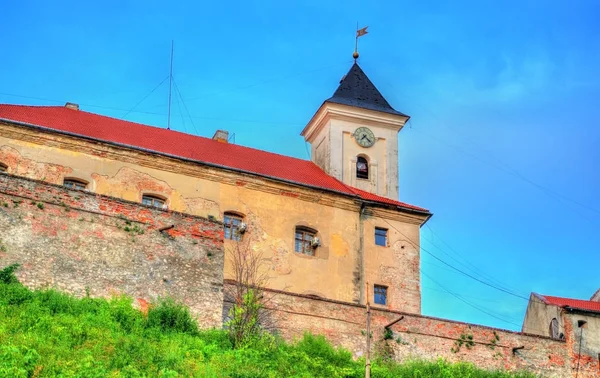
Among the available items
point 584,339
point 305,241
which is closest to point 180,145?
point 305,241

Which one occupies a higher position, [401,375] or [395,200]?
[395,200]

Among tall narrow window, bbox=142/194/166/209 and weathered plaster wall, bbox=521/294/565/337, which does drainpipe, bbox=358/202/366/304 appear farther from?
tall narrow window, bbox=142/194/166/209

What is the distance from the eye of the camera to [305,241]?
40844 mm

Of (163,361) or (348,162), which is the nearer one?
(163,361)

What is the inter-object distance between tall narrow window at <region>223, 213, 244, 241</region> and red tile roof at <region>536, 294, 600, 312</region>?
39.5 ft

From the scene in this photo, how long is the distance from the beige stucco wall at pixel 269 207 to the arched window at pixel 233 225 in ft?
0.75

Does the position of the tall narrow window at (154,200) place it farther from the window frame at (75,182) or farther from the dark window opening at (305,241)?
the dark window opening at (305,241)

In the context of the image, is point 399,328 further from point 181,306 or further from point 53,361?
point 53,361

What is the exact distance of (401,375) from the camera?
31266 mm

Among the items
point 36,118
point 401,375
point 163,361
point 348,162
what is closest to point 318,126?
point 348,162

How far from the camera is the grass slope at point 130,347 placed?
24.8 metres

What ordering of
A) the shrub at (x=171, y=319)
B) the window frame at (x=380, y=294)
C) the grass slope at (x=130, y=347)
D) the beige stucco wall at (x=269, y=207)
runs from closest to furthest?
the grass slope at (x=130, y=347)
the shrub at (x=171, y=319)
the beige stucco wall at (x=269, y=207)
the window frame at (x=380, y=294)

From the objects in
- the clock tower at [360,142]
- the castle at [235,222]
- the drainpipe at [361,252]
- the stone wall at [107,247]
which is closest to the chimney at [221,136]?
the castle at [235,222]

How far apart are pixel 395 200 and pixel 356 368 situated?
15847mm
